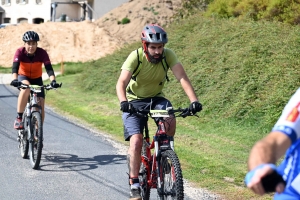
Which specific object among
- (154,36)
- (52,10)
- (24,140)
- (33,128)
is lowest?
(24,140)

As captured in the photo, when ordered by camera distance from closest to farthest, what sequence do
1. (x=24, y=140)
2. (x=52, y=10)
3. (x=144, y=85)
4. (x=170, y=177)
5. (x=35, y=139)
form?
(x=170, y=177) < (x=144, y=85) < (x=35, y=139) < (x=24, y=140) < (x=52, y=10)

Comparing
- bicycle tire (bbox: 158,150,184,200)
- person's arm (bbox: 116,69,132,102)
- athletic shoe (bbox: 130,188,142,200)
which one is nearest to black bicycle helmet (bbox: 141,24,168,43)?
person's arm (bbox: 116,69,132,102)

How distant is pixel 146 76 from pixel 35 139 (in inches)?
128

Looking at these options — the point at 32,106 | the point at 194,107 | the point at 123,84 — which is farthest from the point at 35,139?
the point at 194,107

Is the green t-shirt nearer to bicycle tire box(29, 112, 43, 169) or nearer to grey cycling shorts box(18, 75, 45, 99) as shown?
bicycle tire box(29, 112, 43, 169)

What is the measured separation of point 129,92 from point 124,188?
64.9 inches

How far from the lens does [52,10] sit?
75625 millimetres

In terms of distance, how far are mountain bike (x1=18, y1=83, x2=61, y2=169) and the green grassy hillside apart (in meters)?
2.11

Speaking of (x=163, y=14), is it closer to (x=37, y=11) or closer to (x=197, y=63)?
(x=37, y=11)

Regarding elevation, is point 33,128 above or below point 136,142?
below

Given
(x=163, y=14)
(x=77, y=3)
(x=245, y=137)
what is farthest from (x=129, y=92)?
(x=77, y=3)

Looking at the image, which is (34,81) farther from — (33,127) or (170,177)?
(170,177)

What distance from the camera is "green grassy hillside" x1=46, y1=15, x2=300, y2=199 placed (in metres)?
9.78

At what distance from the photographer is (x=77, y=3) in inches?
3007
